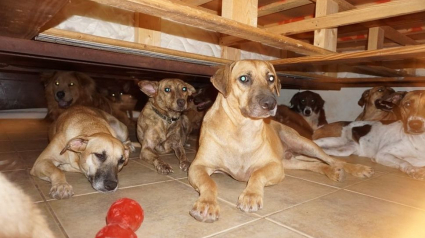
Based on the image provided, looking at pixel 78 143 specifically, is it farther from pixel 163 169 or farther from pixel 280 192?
pixel 280 192

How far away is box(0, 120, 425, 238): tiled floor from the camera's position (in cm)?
184

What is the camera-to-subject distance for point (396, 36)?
4.98 m

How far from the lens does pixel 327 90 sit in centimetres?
817

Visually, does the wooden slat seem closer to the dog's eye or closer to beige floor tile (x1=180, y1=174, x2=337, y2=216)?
the dog's eye

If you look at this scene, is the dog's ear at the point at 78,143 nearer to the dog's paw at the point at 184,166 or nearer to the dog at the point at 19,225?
the dog at the point at 19,225

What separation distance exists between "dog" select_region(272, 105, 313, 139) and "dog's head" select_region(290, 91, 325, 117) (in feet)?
0.95

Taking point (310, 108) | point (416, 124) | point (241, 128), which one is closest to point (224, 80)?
point (241, 128)

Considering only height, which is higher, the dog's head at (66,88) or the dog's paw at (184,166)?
the dog's head at (66,88)

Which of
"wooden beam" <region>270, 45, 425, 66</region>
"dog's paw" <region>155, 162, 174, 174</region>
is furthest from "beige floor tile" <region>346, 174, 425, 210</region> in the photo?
"dog's paw" <region>155, 162, 174, 174</region>

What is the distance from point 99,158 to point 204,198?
45.5 inches

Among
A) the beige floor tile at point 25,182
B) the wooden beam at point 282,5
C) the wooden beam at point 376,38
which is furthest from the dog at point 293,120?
the beige floor tile at point 25,182

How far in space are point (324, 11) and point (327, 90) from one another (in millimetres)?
5342

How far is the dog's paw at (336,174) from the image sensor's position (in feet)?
10.2

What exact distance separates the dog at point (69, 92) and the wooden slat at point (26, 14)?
156 inches
